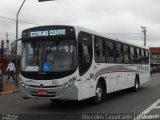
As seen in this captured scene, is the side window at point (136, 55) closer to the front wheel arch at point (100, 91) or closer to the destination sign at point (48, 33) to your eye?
the front wheel arch at point (100, 91)

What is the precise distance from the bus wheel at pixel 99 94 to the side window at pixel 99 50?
1.00 metres

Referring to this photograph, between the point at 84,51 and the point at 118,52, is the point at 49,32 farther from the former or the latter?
the point at 118,52

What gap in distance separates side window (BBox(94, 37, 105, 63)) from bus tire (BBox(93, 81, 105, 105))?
3.23 ft

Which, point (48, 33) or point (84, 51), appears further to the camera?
point (84, 51)

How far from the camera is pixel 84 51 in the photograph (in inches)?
542

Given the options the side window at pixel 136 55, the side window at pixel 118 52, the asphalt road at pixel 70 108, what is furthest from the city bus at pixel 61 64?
the side window at pixel 136 55

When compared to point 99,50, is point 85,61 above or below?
below

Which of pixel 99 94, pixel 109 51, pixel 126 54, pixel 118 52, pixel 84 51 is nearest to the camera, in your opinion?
pixel 84 51

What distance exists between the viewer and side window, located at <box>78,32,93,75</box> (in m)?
13.4

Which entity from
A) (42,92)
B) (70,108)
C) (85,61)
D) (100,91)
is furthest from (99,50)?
(42,92)

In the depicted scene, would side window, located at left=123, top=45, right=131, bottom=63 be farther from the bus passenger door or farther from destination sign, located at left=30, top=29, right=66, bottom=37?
destination sign, located at left=30, top=29, right=66, bottom=37

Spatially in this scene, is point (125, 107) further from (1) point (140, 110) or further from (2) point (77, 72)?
(2) point (77, 72)

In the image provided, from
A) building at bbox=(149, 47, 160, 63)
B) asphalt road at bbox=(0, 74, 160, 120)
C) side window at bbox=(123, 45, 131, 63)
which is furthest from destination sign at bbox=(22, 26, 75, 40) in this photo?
building at bbox=(149, 47, 160, 63)

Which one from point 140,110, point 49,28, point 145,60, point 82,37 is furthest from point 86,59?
point 145,60
